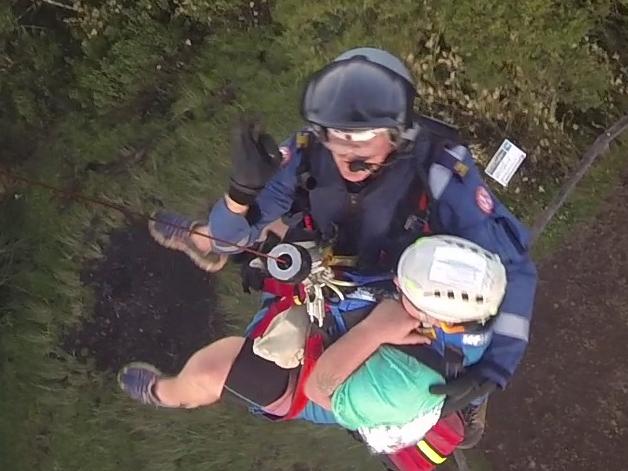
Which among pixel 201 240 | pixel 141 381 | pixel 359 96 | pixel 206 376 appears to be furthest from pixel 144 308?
pixel 359 96

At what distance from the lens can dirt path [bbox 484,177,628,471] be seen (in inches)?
143

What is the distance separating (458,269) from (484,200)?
338 mm

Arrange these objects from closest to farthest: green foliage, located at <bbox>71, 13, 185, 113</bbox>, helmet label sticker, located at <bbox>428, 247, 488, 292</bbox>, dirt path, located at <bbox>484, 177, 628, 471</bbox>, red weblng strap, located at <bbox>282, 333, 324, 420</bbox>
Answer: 1. helmet label sticker, located at <bbox>428, 247, 488, 292</bbox>
2. red weblng strap, located at <bbox>282, 333, 324, 420</bbox>
3. dirt path, located at <bbox>484, 177, 628, 471</bbox>
4. green foliage, located at <bbox>71, 13, 185, 113</bbox>

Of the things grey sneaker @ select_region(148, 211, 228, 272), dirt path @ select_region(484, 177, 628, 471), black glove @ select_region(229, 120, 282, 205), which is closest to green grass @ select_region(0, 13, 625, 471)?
dirt path @ select_region(484, 177, 628, 471)

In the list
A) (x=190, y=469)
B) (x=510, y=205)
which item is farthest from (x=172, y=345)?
(x=510, y=205)

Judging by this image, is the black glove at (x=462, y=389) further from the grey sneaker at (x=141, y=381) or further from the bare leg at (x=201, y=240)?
the grey sneaker at (x=141, y=381)

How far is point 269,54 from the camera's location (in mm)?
3793

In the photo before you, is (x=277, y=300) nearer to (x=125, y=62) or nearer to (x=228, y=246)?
(x=228, y=246)

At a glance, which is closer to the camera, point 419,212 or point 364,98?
point 364,98

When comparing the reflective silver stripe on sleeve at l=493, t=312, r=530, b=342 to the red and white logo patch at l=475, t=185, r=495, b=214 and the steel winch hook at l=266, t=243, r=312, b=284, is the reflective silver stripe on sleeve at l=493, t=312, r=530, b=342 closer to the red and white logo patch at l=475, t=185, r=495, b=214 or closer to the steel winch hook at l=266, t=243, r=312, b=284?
the red and white logo patch at l=475, t=185, r=495, b=214

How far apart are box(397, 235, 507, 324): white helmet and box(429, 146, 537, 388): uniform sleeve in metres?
0.18

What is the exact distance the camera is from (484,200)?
239 cm

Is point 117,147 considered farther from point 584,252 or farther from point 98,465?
point 584,252

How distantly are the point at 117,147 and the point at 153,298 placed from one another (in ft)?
2.18
